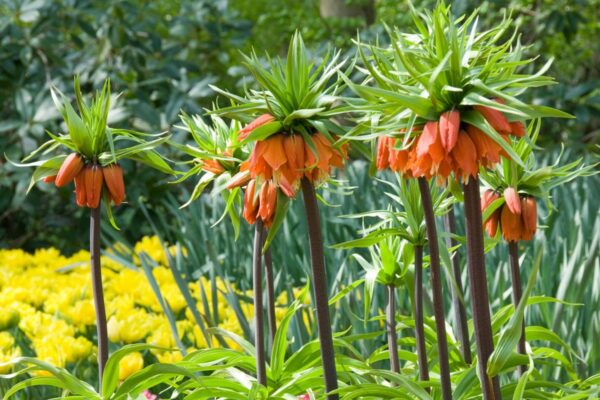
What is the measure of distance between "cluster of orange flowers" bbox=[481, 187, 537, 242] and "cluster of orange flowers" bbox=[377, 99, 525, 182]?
0.26 meters

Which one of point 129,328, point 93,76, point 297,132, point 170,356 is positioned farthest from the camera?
point 93,76

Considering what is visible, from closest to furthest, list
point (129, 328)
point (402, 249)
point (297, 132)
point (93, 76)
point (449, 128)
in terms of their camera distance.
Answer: point (449, 128), point (297, 132), point (402, 249), point (129, 328), point (93, 76)

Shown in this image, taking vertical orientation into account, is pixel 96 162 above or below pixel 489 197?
above

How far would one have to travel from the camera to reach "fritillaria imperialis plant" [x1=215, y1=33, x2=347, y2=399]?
113 centimetres

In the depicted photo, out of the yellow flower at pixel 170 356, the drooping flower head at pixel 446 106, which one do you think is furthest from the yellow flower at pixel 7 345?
the drooping flower head at pixel 446 106

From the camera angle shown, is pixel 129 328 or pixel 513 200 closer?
pixel 513 200

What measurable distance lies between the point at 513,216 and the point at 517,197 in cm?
6

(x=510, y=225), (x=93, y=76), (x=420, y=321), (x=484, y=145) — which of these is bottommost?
(x=420, y=321)

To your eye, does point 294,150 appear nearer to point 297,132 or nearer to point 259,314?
point 297,132

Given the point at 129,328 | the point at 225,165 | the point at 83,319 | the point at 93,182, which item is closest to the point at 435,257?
the point at 225,165

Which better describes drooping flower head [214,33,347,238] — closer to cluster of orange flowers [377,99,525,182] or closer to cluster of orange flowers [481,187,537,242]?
cluster of orange flowers [377,99,525,182]

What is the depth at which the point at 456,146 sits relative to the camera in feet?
3.45

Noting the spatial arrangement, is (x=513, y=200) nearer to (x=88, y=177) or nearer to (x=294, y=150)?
(x=294, y=150)

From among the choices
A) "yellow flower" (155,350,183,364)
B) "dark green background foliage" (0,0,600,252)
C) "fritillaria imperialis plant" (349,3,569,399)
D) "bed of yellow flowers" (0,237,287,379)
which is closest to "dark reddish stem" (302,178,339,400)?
"fritillaria imperialis plant" (349,3,569,399)
